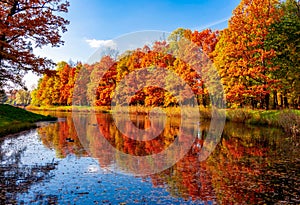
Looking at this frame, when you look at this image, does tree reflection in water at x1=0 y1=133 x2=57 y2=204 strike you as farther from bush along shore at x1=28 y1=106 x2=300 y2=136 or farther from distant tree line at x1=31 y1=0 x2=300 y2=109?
bush along shore at x1=28 y1=106 x2=300 y2=136

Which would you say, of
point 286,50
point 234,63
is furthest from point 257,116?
point 286,50

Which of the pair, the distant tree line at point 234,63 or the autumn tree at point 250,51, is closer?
the autumn tree at point 250,51

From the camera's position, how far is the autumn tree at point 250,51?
29750 millimetres

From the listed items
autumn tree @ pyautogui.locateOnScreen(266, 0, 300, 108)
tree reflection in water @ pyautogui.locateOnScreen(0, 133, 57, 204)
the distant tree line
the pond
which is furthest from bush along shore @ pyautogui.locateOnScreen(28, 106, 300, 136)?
tree reflection in water @ pyautogui.locateOnScreen(0, 133, 57, 204)

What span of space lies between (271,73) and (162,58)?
24.4 meters

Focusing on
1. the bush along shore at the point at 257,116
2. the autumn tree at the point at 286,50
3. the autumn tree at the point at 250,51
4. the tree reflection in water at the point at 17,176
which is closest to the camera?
the tree reflection in water at the point at 17,176

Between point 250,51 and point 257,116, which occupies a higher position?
point 250,51

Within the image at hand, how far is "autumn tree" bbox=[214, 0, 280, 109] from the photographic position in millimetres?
29750

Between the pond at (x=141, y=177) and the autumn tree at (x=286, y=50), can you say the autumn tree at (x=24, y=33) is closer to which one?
the pond at (x=141, y=177)

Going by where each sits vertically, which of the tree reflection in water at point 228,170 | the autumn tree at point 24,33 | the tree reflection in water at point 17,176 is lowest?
the tree reflection in water at point 228,170

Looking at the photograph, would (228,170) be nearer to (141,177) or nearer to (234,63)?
(141,177)

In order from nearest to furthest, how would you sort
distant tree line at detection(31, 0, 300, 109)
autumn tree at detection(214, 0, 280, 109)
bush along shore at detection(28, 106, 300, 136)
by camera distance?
bush along shore at detection(28, 106, 300, 136) < autumn tree at detection(214, 0, 280, 109) < distant tree line at detection(31, 0, 300, 109)

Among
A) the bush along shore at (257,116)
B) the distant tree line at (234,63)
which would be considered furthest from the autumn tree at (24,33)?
the bush along shore at (257,116)

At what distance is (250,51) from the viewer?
30531 mm
